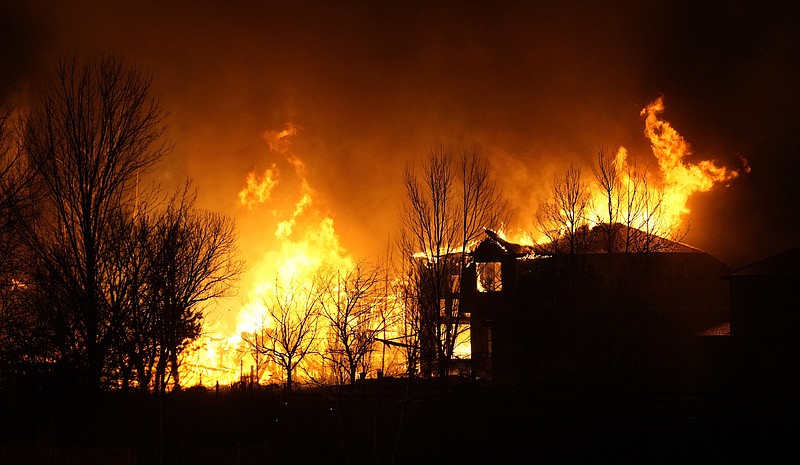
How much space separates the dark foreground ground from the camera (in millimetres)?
24547

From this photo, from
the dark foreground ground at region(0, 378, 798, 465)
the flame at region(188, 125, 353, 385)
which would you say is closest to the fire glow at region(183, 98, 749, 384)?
the flame at region(188, 125, 353, 385)

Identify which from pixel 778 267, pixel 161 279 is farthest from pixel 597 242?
pixel 161 279

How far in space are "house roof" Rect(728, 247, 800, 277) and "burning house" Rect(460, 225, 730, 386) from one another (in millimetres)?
2423

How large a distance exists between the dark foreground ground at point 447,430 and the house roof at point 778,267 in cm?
1347

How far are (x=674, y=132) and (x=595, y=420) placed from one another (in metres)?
37.8

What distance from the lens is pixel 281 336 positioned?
36125mm

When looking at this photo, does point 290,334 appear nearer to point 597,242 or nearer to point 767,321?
point 597,242

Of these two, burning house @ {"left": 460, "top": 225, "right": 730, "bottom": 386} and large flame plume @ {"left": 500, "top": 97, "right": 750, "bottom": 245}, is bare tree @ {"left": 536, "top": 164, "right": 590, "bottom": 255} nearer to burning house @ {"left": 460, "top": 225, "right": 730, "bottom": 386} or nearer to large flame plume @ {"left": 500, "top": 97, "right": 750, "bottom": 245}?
burning house @ {"left": 460, "top": 225, "right": 730, "bottom": 386}

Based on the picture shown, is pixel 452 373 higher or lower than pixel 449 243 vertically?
lower

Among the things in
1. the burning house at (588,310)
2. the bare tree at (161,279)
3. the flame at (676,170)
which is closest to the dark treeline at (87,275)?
the bare tree at (161,279)

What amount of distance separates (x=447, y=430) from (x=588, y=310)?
64.6 feet

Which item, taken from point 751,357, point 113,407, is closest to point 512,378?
point 751,357

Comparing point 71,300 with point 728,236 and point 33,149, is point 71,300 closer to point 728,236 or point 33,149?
point 33,149

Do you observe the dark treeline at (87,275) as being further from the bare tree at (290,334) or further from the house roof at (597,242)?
the house roof at (597,242)
